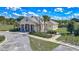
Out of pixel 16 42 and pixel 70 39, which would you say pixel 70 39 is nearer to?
pixel 70 39

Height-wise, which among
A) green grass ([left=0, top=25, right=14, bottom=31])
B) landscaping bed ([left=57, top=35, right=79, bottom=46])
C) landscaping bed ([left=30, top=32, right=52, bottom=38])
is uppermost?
green grass ([left=0, top=25, right=14, bottom=31])

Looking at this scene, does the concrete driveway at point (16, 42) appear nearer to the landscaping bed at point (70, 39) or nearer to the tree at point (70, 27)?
the landscaping bed at point (70, 39)

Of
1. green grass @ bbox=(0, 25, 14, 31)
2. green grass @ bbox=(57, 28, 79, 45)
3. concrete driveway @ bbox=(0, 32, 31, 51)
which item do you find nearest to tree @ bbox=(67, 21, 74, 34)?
green grass @ bbox=(57, 28, 79, 45)

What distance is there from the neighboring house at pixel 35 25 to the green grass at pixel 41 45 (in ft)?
0.40

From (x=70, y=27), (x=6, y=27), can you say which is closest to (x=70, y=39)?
(x=70, y=27)

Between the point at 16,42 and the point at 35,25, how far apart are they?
28cm

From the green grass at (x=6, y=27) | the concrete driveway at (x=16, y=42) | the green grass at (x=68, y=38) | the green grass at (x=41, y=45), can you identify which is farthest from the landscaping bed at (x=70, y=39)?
the green grass at (x=6, y=27)

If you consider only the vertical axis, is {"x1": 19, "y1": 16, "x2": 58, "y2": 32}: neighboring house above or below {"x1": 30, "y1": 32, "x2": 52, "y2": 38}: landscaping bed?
above

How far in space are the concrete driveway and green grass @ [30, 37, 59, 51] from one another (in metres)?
0.05

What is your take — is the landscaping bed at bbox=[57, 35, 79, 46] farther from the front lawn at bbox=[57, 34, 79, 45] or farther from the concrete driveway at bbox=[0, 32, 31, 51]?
the concrete driveway at bbox=[0, 32, 31, 51]

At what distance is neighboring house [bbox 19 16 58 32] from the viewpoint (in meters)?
4.85
